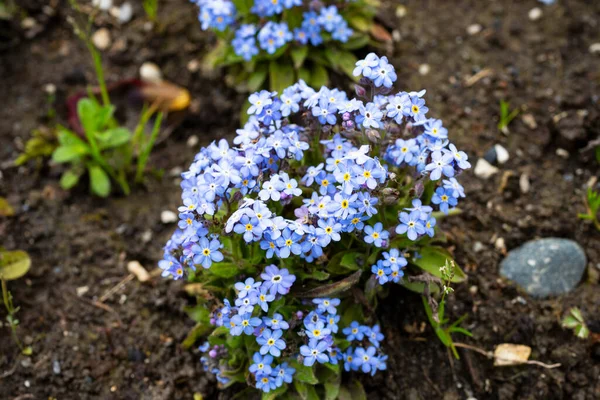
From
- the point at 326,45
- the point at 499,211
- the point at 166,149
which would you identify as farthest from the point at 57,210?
the point at 499,211

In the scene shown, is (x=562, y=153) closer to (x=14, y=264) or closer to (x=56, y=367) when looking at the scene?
(x=56, y=367)

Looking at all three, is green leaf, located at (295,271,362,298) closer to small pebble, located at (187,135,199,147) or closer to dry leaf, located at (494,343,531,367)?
dry leaf, located at (494,343,531,367)

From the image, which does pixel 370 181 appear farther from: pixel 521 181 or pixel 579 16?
pixel 579 16

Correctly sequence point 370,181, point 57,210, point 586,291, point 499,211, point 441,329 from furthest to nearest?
point 57,210 → point 499,211 → point 586,291 → point 441,329 → point 370,181

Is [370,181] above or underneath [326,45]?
above

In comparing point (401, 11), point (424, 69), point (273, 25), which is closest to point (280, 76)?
point (273, 25)
